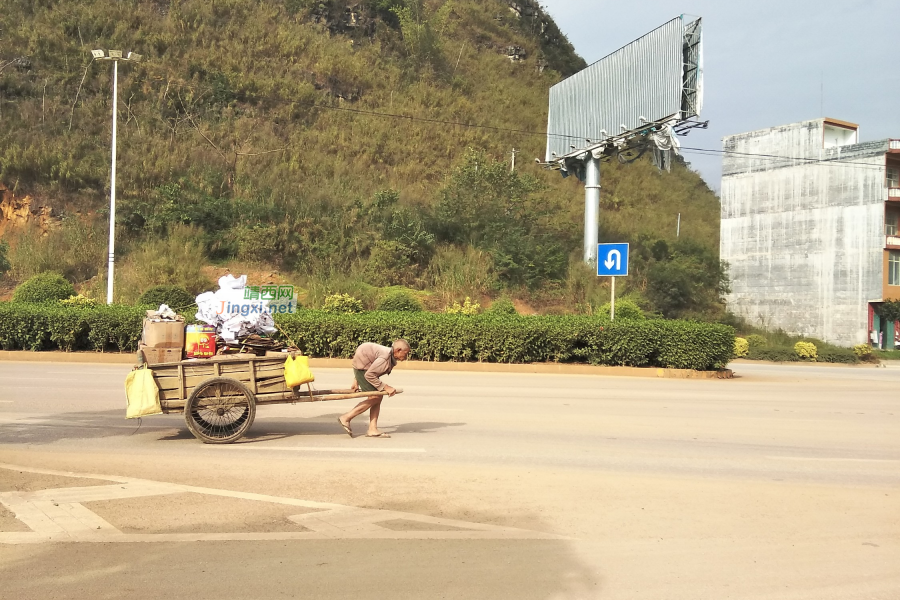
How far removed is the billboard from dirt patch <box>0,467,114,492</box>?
1000 inches

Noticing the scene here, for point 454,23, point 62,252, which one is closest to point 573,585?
point 62,252

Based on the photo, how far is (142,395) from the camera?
814cm

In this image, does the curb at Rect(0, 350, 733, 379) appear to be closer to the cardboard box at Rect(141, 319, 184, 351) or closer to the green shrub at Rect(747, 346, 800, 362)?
the cardboard box at Rect(141, 319, 184, 351)

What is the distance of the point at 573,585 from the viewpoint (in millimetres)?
4543

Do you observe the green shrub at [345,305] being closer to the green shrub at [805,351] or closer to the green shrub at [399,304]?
the green shrub at [399,304]

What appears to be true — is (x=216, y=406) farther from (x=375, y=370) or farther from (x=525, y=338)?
(x=525, y=338)

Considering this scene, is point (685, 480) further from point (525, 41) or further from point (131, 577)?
point (525, 41)

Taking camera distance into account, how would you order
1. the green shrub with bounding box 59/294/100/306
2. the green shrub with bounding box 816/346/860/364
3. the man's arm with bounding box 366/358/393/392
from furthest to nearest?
1. the green shrub with bounding box 816/346/860/364
2. the green shrub with bounding box 59/294/100/306
3. the man's arm with bounding box 366/358/393/392

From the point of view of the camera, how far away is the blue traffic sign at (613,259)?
19.5 metres

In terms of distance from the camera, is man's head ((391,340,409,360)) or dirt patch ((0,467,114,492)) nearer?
dirt patch ((0,467,114,492))

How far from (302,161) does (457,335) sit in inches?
917

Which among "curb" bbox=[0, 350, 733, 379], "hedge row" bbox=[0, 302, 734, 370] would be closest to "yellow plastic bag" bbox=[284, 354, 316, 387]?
"curb" bbox=[0, 350, 733, 379]

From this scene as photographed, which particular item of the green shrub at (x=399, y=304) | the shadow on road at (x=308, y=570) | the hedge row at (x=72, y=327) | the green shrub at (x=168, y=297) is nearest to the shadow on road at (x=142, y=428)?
the shadow on road at (x=308, y=570)

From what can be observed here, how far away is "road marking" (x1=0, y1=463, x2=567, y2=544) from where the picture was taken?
5285 millimetres
